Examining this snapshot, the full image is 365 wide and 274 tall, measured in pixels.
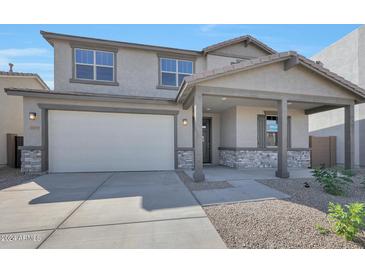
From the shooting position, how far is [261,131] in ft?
32.7

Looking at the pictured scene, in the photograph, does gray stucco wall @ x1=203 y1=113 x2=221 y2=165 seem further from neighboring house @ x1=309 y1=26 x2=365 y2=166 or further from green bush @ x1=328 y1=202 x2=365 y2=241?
green bush @ x1=328 y1=202 x2=365 y2=241

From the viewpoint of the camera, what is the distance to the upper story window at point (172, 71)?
34.1ft

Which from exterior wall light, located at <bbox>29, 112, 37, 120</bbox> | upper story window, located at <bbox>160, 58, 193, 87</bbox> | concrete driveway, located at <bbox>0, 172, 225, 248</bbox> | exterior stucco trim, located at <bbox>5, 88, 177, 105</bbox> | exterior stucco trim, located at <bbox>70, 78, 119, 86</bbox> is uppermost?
upper story window, located at <bbox>160, 58, 193, 87</bbox>

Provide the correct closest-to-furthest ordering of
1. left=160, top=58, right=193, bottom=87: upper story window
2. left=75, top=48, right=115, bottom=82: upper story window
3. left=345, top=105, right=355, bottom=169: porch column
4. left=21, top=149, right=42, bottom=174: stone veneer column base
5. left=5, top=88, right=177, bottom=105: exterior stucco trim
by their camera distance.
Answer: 1. left=5, top=88, right=177, bottom=105: exterior stucco trim
2. left=21, top=149, right=42, bottom=174: stone veneer column base
3. left=345, top=105, right=355, bottom=169: porch column
4. left=75, top=48, right=115, bottom=82: upper story window
5. left=160, top=58, right=193, bottom=87: upper story window

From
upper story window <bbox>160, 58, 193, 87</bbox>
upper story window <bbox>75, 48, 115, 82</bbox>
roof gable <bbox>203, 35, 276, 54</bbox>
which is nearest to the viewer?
upper story window <bbox>75, 48, 115, 82</bbox>

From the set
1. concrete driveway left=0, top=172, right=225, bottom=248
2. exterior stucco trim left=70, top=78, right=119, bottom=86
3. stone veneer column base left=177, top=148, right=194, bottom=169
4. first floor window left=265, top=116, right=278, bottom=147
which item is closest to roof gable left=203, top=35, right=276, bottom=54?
first floor window left=265, top=116, right=278, bottom=147

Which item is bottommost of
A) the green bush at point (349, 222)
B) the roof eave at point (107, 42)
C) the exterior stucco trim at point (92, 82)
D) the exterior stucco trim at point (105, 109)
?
the green bush at point (349, 222)

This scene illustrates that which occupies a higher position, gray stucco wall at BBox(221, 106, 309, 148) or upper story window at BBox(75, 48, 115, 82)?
upper story window at BBox(75, 48, 115, 82)

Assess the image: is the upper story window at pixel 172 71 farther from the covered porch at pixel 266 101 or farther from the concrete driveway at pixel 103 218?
the concrete driveway at pixel 103 218

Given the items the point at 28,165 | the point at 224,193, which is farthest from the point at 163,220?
the point at 28,165

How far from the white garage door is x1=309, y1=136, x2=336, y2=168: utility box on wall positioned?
8.50 m

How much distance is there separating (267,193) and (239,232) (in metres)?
2.59

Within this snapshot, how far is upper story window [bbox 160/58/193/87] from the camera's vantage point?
1040cm

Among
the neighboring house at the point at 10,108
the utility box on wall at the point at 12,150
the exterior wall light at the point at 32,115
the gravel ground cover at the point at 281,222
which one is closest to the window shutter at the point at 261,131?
the gravel ground cover at the point at 281,222
